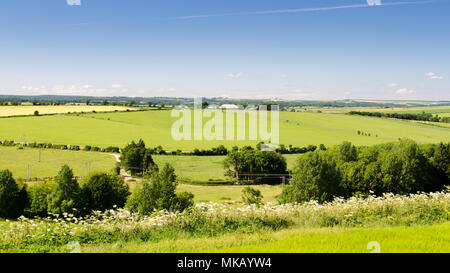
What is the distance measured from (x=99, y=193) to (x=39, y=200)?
7181 millimetres

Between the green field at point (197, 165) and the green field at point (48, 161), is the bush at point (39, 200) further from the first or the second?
the green field at point (197, 165)

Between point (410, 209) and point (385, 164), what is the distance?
106 ft

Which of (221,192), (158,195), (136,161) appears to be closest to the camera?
(158,195)

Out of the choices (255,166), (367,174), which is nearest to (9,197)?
(367,174)

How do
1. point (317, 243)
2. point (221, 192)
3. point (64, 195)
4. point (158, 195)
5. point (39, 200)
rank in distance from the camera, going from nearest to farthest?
point (317, 243) < point (158, 195) < point (64, 195) < point (39, 200) < point (221, 192)

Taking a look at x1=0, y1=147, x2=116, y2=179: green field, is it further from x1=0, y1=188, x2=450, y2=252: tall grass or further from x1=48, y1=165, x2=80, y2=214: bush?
x1=0, y1=188, x2=450, y2=252: tall grass

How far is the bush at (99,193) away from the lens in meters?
41.1

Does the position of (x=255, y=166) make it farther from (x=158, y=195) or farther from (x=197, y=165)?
(x=158, y=195)

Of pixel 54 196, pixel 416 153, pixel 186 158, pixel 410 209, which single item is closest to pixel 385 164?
pixel 416 153

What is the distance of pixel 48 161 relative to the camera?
69688 millimetres

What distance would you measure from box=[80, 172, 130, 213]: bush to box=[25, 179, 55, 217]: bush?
415 centimetres

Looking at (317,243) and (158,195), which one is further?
(158,195)

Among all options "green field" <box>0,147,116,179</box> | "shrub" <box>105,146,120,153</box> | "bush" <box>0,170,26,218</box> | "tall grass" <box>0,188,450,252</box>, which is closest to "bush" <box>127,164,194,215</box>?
"bush" <box>0,170,26,218</box>
